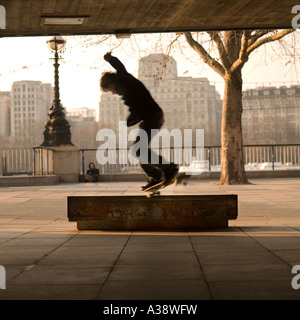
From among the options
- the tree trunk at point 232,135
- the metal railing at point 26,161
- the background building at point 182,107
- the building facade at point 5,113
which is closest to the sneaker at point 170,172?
the tree trunk at point 232,135

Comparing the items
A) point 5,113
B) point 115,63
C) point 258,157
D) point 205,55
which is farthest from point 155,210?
point 5,113

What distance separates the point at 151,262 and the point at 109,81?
3045 mm

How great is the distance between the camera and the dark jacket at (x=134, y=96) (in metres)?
7.06

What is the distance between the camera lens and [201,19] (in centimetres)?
816

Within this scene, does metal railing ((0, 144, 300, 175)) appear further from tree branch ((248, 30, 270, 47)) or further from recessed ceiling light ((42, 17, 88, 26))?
recessed ceiling light ((42, 17, 88, 26))

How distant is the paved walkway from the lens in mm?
3811

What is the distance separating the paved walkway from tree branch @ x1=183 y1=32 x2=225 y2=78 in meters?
11.2

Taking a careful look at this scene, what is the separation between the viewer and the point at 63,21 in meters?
8.00

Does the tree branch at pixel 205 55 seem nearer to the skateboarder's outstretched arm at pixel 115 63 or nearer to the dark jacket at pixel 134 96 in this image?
the dark jacket at pixel 134 96

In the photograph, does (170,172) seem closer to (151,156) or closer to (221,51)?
(151,156)

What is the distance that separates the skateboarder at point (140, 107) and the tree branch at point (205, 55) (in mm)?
12162

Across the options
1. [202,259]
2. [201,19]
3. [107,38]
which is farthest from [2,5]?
[107,38]

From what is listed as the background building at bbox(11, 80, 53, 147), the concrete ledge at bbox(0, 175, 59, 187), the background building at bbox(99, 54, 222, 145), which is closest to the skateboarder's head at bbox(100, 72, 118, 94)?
the concrete ledge at bbox(0, 175, 59, 187)
